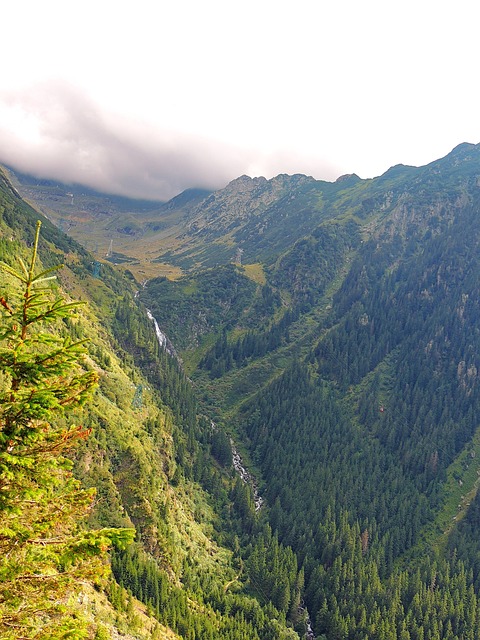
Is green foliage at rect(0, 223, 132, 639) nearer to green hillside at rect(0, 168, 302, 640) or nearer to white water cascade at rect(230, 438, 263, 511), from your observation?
green hillside at rect(0, 168, 302, 640)

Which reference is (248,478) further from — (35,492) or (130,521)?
(35,492)

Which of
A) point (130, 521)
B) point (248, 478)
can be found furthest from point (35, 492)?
point (248, 478)

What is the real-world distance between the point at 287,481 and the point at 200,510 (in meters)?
50.3

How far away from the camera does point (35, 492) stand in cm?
1619

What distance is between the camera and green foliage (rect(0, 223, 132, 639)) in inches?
631

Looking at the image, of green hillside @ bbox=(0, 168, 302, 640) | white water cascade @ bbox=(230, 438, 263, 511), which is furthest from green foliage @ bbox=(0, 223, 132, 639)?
white water cascade @ bbox=(230, 438, 263, 511)

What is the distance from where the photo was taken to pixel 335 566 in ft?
438

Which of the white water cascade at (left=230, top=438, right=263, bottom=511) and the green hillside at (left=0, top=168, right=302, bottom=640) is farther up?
the green hillside at (left=0, top=168, right=302, bottom=640)

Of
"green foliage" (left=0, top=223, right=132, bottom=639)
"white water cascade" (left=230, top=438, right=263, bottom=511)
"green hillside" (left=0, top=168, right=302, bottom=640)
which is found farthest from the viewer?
"white water cascade" (left=230, top=438, right=263, bottom=511)

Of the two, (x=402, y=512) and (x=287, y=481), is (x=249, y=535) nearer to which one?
(x=287, y=481)

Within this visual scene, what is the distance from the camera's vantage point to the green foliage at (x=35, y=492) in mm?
16016

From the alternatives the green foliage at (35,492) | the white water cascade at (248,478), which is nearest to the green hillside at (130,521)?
the green foliage at (35,492)

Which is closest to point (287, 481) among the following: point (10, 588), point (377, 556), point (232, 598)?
point (377, 556)

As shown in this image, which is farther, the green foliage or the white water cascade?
the white water cascade
